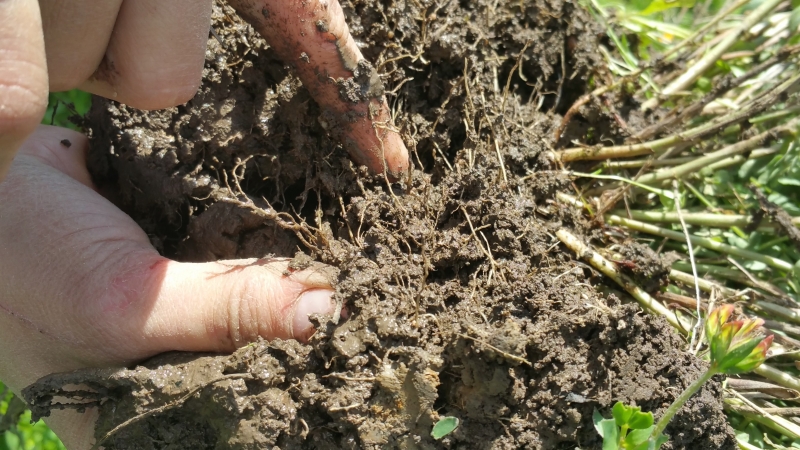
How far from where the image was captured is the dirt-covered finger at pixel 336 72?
53.4 inches

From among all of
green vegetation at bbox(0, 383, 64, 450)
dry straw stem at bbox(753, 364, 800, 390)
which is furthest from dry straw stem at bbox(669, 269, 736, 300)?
green vegetation at bbox(0, 383, 64, 450)

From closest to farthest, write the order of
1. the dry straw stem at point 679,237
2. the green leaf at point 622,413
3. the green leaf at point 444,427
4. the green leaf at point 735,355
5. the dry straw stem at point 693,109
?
the green leaf at point 735,355, the green leaf at point 622,413, the green leaf at point 444,427, the dry straw stem at point 679,237, the dry straw stem at point 693,109

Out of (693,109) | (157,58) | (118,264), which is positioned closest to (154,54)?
(157,58)

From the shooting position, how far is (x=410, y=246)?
1407 mm


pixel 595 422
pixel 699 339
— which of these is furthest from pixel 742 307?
pixel 595 422

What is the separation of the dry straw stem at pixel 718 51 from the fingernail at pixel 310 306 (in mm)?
1438

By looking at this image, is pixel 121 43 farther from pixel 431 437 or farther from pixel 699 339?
pixel 699 339

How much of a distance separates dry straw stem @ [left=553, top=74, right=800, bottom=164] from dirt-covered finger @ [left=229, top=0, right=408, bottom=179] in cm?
58

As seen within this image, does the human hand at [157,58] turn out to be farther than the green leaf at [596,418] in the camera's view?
No

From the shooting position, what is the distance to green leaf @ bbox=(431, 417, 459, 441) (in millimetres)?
1186

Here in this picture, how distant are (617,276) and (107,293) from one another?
1.31 m

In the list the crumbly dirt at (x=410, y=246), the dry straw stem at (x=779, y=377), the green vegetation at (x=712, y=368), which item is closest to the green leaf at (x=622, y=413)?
the green vegetation at (x=712, y=368)

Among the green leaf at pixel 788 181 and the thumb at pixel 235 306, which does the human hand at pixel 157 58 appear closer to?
the thumb at pixel 235 306

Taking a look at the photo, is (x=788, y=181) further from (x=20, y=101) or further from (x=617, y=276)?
(x=20, y=101)
